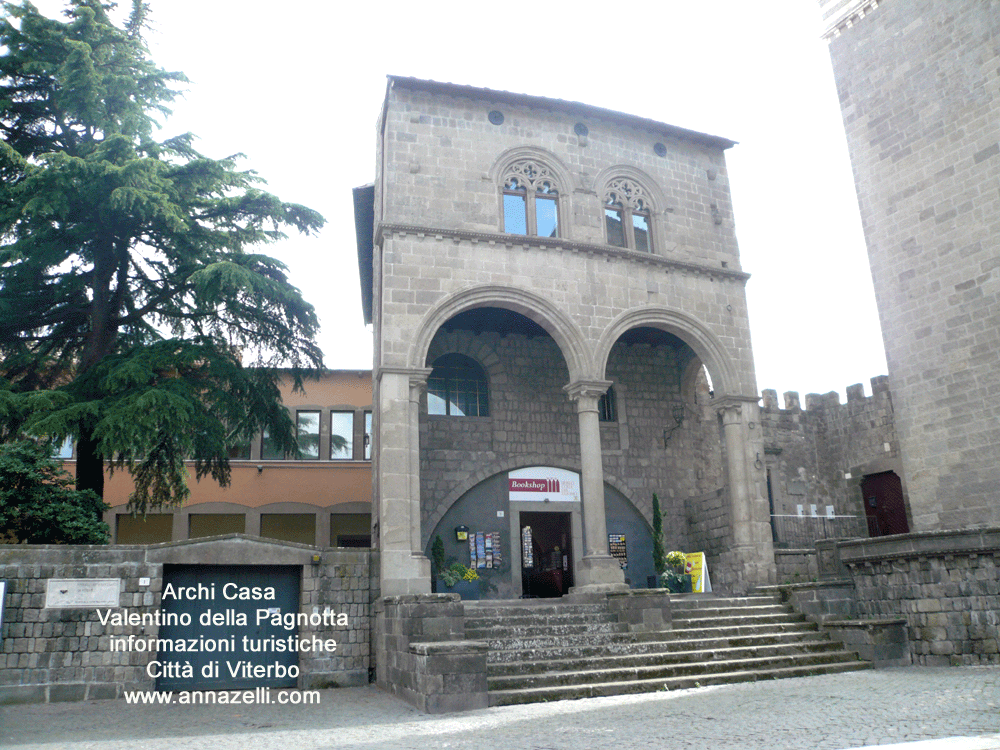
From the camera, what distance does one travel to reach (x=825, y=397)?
2219cm

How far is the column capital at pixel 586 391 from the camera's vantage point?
46.1 ft

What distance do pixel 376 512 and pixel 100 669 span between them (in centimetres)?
605

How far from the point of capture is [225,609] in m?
11.6

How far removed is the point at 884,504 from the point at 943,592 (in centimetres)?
1021

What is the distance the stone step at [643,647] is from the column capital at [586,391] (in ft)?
14.3

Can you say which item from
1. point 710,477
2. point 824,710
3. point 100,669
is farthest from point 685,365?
point 100,669

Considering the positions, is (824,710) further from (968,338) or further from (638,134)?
(638,134)

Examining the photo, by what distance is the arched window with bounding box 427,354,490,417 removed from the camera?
54.7 feet

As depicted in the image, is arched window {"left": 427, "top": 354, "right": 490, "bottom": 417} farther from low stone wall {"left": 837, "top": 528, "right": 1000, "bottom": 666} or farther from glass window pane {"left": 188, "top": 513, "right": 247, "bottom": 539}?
low stone wall {"left": 837, "top": 528, "right": 1000, "bottom": 666}

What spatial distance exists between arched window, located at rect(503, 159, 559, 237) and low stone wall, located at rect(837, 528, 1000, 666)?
8099mm

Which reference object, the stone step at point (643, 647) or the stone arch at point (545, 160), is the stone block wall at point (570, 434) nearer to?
the stone arch at point (545, 160)

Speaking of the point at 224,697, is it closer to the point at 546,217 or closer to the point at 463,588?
the point at 463,588

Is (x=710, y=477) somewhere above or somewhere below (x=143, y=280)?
below

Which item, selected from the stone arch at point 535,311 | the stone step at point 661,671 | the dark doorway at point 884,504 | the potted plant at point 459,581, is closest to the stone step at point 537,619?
the stone step at point 661,671
